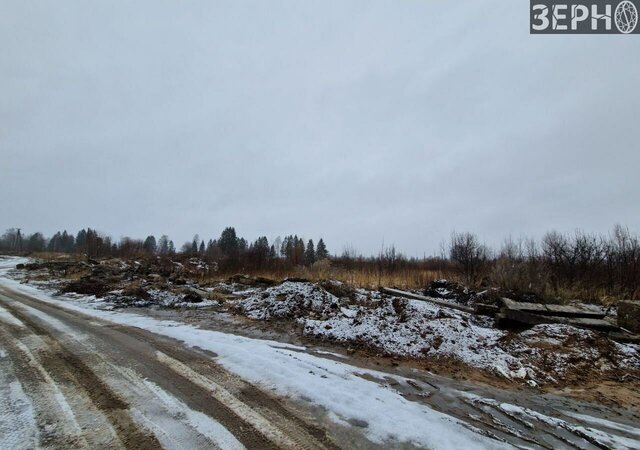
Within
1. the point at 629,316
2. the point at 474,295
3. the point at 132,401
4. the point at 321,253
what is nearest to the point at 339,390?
the point at 132,401

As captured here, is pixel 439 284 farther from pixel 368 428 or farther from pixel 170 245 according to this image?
pixel 170 245

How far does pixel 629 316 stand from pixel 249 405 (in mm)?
7845

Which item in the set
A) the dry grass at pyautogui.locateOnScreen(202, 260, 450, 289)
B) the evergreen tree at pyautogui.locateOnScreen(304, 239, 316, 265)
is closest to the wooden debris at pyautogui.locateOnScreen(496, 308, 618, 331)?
the dry grass at pyautogui.locateOnScreen(202, 260, 450, 289)

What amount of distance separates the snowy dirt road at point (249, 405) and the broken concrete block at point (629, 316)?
3.88 metres

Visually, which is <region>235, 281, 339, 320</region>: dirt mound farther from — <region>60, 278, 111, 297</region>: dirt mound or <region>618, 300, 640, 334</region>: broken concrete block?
<region>618, 300, 640, 334</region>: broken concrete block

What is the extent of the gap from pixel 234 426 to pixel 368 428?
1149 millimetres

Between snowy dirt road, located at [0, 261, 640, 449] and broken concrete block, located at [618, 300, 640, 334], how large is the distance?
3.88m

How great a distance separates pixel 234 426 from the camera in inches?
112

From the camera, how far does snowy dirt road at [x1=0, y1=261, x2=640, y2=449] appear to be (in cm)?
271

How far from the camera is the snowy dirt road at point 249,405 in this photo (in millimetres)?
2707

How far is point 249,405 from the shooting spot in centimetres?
324

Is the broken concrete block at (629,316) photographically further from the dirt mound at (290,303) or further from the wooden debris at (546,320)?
the dirt mound at (290,303)

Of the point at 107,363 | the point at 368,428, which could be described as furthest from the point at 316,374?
the point at 107,363

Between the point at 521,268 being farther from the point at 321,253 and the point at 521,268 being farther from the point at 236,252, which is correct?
the point at 321,253
